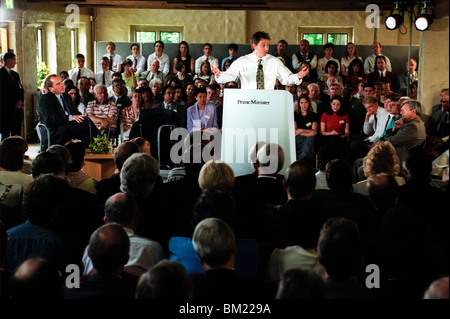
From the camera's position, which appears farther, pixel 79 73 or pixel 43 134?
pixel 79 73

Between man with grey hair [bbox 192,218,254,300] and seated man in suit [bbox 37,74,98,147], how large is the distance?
5.34m

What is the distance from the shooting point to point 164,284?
5.93 ft

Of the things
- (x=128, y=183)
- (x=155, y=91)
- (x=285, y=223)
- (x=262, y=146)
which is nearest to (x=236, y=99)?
(x=262, y=146)

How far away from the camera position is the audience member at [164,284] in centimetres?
181

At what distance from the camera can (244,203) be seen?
10.4ft

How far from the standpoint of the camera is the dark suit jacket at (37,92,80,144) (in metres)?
7.25

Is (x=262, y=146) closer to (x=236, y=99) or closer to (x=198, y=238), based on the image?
(x=236, y=99)

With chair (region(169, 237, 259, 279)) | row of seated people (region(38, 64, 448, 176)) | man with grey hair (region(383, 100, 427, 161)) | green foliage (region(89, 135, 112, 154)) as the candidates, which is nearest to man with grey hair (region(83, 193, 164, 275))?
chair (region(169, 237, 259, 279))

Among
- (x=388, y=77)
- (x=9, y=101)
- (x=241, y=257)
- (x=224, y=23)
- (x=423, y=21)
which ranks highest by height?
(x=224, y=23)

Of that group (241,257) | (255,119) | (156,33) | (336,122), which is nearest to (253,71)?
(255,119)

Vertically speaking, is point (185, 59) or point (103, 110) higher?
point (185, 59)

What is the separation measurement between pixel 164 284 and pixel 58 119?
5888 millimetres

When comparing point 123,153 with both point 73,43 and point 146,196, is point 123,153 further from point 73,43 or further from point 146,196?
point 73,43
